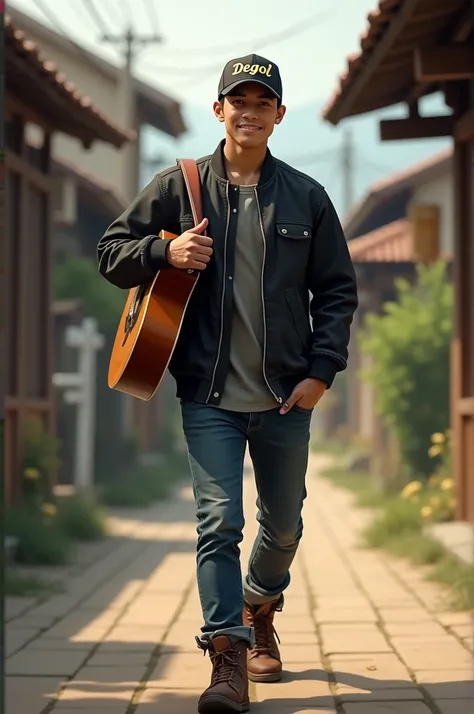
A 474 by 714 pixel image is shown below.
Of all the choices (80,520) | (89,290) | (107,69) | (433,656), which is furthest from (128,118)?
(433,656)

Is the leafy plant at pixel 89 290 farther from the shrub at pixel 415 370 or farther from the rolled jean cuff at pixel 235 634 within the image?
the rolled jean cuff at pixel 235 634

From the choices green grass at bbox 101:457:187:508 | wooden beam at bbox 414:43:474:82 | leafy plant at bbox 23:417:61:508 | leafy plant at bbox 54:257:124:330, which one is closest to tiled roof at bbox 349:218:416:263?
leafy plant at bbox 54:257:124:330

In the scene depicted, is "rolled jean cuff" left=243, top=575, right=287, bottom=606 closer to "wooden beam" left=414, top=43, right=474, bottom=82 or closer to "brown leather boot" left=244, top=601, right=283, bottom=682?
"brown leather boot" left=244, top=601, right=283, bottom=682

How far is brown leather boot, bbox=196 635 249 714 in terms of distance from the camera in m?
4.21

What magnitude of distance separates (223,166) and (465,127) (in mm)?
5064

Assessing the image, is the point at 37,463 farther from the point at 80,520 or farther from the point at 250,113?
the point at 250,113

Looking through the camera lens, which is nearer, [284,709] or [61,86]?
[284,709]

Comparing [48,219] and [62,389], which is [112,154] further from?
[48,219]

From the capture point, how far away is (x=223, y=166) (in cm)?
456

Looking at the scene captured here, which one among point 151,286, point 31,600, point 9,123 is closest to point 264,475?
point 151,286

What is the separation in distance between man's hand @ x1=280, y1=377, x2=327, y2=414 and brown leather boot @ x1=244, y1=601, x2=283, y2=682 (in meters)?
0.83

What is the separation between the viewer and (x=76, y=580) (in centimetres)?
863

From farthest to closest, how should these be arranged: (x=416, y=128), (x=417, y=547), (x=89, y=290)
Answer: (x=89, y=290)
(x=416, y=128)
(x=417, y=547)

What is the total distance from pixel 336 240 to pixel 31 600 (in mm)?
3752
